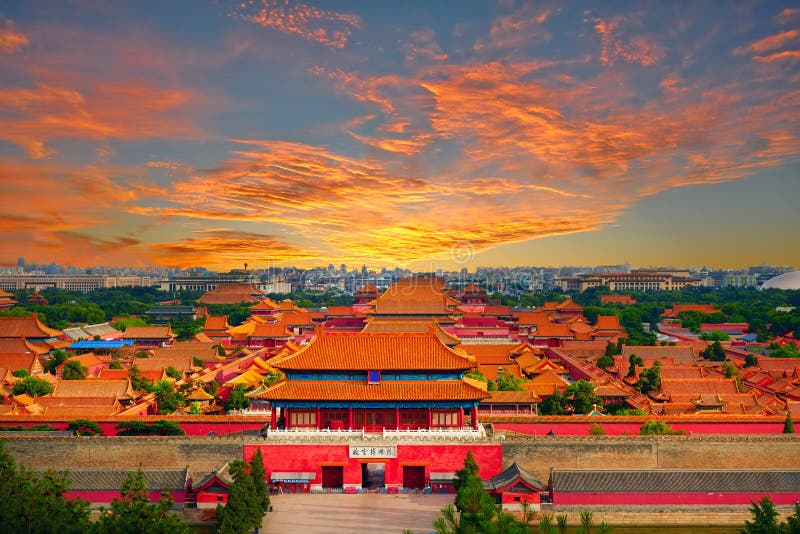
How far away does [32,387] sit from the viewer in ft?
128

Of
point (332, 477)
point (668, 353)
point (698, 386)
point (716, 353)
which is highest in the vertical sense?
point (668, 353)

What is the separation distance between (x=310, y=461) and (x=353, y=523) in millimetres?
4197

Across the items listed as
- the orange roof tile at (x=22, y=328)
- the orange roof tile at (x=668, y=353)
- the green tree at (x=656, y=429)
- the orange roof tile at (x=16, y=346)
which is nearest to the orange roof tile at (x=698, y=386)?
the green tree at (x=656, y=429)

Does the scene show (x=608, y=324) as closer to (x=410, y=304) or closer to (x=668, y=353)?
(x=668, y=353)

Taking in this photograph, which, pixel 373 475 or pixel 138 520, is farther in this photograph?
pixel 373 475

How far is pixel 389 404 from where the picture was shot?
2814cm

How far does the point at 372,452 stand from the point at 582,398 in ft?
42.0

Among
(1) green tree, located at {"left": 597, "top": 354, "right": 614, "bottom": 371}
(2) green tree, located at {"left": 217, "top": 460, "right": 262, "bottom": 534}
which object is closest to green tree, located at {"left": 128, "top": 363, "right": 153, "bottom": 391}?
(2) green tree, located at {"left": 217, "top": 460, "right": 262, "bottom": 534}

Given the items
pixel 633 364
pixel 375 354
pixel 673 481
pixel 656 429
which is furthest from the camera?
pixel 633 364

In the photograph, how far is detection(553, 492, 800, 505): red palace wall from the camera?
82.8 feet

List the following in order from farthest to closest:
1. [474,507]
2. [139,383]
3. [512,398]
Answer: [139,383]
[512,398]
[474,507]

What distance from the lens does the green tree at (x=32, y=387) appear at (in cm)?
3866

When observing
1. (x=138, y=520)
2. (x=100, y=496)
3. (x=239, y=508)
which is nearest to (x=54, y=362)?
(x=100, y=496)

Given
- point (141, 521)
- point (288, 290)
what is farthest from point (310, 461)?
point (288, 290)
